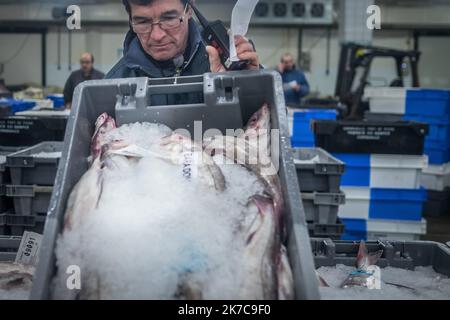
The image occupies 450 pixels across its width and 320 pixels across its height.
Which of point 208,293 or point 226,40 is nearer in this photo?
point 208,293

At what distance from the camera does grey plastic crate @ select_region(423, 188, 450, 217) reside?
7.73 metres

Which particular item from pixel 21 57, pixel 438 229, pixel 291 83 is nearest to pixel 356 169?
pixel 438 229

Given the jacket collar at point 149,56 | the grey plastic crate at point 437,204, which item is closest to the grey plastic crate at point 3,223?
the jacket collar at point 149,56

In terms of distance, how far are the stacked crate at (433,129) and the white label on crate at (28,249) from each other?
5588 mm

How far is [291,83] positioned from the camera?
382 inches

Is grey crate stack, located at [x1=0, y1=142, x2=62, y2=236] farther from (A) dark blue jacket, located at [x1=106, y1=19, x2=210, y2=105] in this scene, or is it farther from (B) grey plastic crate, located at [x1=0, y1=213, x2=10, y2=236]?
(A) dark blue jacket, located at [x1=106, y1=19, x2=210, y2=105]

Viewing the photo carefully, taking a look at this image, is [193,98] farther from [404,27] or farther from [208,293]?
[404,27]

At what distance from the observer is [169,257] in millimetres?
1639

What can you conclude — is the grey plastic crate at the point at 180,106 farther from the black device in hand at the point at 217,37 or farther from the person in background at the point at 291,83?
the person in background at the point at 291,83

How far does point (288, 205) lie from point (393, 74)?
16193 mm

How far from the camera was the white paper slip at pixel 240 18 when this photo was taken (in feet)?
7.36
